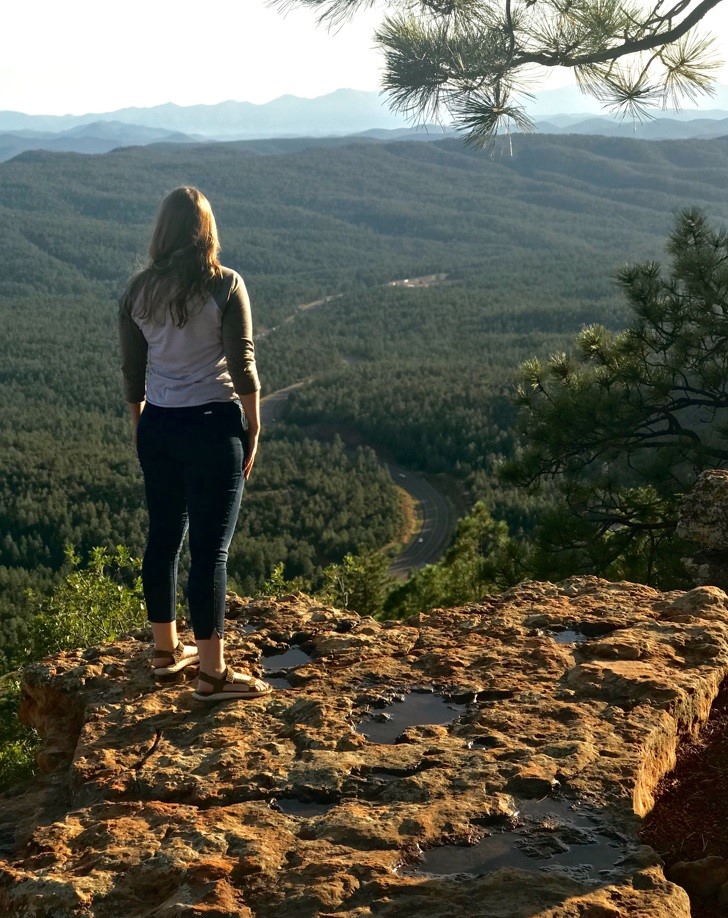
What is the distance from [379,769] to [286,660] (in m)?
1.05

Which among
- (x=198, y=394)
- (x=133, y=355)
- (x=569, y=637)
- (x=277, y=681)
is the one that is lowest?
(x=277, y=681)

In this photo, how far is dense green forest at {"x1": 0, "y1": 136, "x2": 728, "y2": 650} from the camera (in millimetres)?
43188

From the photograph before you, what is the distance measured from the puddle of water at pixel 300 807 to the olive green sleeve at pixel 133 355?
165 centimetres

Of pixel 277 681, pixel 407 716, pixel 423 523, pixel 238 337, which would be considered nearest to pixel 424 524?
pixel 423 523

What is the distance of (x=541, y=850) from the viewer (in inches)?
101

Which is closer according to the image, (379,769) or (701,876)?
(701,876)

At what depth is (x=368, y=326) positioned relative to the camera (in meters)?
90.9

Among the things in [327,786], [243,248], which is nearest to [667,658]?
[327,786]

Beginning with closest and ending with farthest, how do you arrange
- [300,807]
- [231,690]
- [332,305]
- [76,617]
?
[300,807], [231,690], [76,617], [332,305]

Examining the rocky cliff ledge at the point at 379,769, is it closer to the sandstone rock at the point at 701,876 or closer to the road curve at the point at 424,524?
the sandstone rock at the point at 701,876

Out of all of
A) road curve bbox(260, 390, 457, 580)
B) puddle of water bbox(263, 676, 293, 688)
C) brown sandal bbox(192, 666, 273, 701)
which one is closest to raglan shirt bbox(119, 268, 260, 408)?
brown sandal bbox(192, 666, 273, 701)

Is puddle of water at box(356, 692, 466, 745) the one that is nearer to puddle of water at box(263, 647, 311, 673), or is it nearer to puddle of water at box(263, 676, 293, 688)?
puddle of water at box(263, 676, 293, 688)

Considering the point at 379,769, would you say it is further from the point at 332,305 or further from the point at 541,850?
the point at 332,305

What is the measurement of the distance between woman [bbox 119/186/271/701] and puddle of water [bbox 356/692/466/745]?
52 cm
